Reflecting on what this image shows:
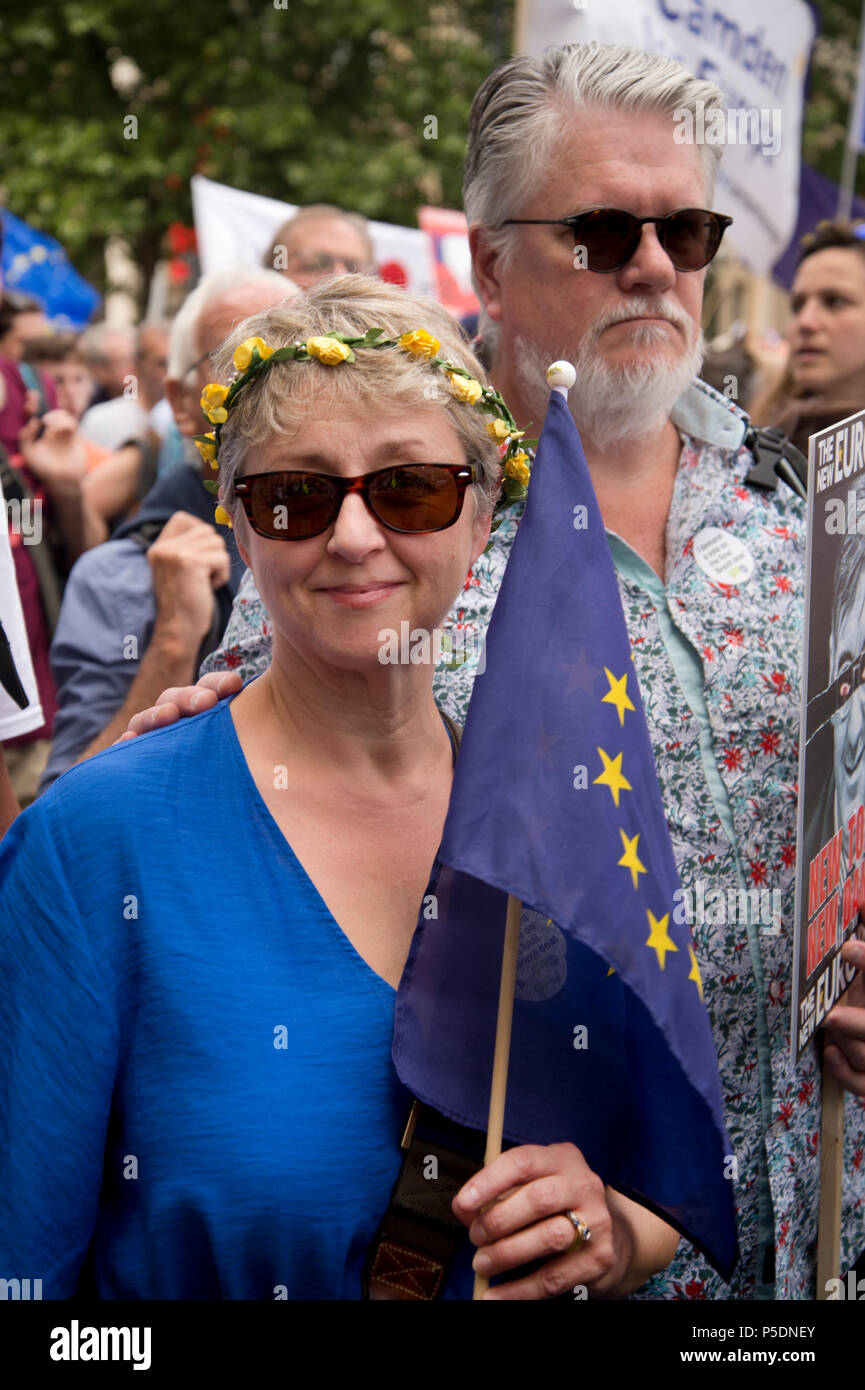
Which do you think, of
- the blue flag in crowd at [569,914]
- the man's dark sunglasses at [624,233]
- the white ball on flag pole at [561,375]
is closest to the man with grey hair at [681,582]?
the man's dark sunglasses at [624,233]

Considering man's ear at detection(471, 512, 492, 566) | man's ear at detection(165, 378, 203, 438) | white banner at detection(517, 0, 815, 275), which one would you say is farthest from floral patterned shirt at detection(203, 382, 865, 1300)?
white banner at detection(517, 0, 815, 275)

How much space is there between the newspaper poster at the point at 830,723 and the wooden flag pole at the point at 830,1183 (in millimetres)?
183

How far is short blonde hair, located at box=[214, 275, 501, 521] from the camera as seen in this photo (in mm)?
1843

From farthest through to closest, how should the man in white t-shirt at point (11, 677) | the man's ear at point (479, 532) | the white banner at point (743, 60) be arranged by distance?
the white banner at point (743, 60)
the man in white t-shirt at point (11, 677)
the man's ear at point (479, 532)

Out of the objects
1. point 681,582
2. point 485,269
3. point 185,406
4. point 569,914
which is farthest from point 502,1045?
point 185,406

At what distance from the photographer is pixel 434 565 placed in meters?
1.88

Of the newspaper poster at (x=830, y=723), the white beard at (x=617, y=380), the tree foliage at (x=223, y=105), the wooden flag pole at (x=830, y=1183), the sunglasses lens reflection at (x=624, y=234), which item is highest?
the tree foliage at (x=223, y=105)

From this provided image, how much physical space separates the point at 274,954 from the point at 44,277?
401 inches

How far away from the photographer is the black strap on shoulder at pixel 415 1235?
5.91 feet

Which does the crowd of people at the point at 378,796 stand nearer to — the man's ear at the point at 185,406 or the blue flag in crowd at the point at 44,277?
the man's ear at the point at 185,406

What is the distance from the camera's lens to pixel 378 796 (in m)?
1.99

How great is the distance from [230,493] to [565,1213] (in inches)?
38.8

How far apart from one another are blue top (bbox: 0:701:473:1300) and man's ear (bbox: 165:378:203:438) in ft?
6.87
